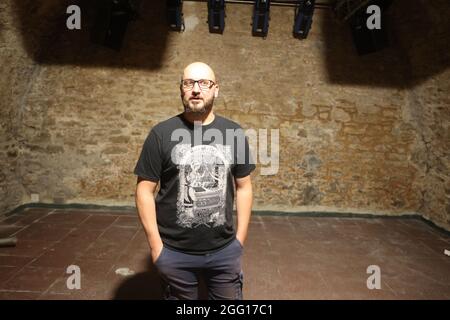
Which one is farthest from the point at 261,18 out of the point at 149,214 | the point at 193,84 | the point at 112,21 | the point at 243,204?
the point at 149,214

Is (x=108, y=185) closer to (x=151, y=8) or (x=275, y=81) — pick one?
(x=151, y=8)

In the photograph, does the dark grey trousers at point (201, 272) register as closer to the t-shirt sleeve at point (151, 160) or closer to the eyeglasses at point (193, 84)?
the t-shirt sleeve at point (151, 160)

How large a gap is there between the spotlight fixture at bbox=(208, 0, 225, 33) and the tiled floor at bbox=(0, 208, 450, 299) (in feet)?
10.6

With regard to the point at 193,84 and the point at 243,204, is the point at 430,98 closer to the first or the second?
the point at 243,204

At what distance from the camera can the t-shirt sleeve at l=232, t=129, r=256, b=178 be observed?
1.79m

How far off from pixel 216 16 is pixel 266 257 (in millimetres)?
3732

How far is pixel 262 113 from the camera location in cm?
494

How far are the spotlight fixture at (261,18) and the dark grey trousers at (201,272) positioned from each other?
4.05 m

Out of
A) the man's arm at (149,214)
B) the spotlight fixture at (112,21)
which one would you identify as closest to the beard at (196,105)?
the man's arm at (149,214)

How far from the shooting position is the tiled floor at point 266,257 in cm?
Result: 279

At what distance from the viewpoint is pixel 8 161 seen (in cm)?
453

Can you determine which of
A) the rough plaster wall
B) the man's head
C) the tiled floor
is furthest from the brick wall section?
the man's head
